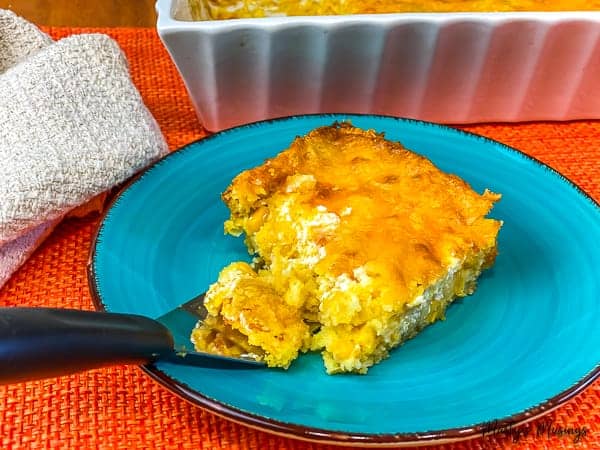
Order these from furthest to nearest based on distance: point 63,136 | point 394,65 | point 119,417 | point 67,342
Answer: point 394,65 → point 63,136 → point 119,417 → point 67,342

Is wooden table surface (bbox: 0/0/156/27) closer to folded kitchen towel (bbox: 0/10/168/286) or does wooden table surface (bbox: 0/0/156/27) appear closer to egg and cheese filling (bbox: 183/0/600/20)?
egg and cheese filling (bbox: 183/0/600/20)

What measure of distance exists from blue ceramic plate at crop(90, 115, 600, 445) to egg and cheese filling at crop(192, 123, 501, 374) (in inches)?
1.8

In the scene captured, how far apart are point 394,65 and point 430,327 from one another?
69 centimetres

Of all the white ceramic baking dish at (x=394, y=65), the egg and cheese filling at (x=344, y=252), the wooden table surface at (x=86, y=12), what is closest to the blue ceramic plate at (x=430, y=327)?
the egg and cheese filling at (x=344, y=252)

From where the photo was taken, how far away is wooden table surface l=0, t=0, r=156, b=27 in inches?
81.7

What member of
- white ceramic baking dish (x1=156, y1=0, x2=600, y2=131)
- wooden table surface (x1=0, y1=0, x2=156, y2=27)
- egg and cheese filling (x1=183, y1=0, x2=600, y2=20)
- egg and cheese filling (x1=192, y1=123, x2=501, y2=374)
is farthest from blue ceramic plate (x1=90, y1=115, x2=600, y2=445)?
wooden table surface (x1=0, y1=0, x2=156, y2=27)

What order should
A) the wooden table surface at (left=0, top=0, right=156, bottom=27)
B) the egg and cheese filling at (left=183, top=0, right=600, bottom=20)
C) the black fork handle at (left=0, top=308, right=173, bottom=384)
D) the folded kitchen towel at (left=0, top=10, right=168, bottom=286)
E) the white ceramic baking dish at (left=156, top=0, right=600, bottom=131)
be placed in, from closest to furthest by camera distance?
the black fork handle at (left=0, top=308, right=173, bottom=384) < the folded kitchen towel at (left=0, top=10, right=168, bottom=286) < the white ceramic baking dish at (left=156, top=0, right=600, bottom=131) < the egg and cheese filling at (left=183, top=0, right=600, bottom=20) < the wooden table surface at (left=0, top=0, right=156, bottom=27)

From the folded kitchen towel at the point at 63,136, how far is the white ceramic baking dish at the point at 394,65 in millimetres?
157

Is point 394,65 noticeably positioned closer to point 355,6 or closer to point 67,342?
point 355,6

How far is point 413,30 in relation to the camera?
148 centimetres

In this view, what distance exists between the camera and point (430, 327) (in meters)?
1.08

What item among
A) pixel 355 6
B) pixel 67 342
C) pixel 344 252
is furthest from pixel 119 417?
pixel 355 6

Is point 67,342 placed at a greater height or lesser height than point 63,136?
greater

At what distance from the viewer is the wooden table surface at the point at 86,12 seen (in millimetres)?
2074
